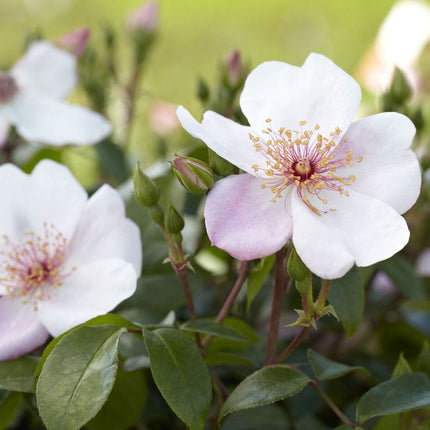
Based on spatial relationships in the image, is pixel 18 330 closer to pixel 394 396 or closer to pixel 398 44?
pixel 394 396

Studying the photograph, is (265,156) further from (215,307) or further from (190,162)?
(215,307)

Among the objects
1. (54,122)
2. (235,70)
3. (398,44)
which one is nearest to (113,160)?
(54,122)

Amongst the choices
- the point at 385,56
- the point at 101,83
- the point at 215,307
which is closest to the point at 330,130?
the point at 215,307

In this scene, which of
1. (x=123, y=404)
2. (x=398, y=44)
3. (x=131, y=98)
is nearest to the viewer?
(x=123, y=404)

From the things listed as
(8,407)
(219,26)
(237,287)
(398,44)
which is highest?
(237,287)

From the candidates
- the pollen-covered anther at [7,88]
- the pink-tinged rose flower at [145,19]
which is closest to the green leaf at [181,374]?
the pollen-covered anther at [7,88]

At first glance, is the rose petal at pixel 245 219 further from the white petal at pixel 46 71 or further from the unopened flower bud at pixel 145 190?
the white petal at pixel 46 71
